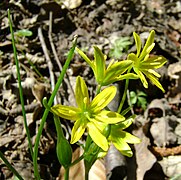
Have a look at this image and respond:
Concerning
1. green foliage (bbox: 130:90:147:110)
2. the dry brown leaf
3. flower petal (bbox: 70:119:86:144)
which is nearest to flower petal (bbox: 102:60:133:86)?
flower petal (bbox: 70:119:86:144)

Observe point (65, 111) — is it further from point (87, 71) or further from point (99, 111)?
point (87, 71)

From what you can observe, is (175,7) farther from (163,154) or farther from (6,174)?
(6,174)

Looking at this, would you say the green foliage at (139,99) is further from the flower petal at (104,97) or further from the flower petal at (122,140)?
the flower petal at (104,97)

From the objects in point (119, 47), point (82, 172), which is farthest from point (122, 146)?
point (119, 47)

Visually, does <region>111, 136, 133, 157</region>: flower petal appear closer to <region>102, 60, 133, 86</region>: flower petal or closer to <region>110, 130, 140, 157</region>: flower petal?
<region>110, 130, 140, 157</region>: flower petal

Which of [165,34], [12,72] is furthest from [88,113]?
[165,34]

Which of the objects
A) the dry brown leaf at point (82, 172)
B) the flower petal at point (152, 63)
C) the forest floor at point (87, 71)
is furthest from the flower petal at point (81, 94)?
the forest floor at point (87, 71)
